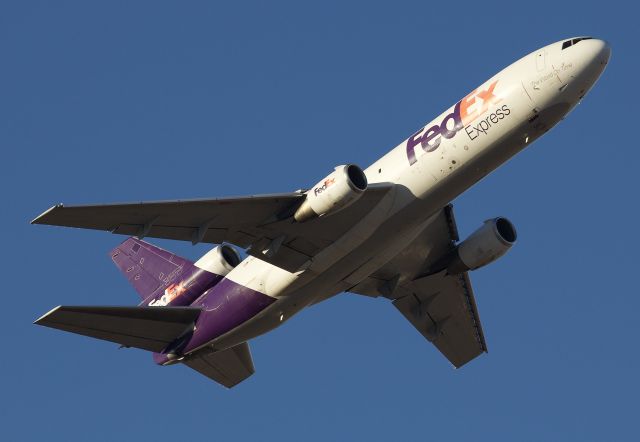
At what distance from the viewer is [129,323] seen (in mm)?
46688

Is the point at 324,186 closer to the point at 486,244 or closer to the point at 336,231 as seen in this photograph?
the point at 336,231

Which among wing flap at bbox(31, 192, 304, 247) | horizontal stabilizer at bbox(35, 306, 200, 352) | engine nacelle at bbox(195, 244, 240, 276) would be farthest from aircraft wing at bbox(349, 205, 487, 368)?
wing flap at bbox(31, 192, 304, 247)

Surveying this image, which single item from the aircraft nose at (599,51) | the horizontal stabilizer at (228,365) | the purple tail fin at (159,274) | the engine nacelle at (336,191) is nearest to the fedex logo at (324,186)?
the engine nacelle at (336,191)

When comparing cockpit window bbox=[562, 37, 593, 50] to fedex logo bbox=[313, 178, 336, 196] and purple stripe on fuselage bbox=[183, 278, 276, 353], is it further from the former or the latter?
purple stripe on fuselage bbox=[183, 278, 276, 353]

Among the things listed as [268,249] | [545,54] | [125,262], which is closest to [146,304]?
[125,262]

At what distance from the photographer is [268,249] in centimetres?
4416

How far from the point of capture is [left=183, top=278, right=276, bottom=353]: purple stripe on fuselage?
151 ft

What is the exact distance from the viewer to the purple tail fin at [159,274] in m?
49.1

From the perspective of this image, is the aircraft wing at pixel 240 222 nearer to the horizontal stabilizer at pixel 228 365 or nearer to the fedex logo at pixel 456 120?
the fedex logo at pixel 456 120

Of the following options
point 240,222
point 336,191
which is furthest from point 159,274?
point 336,191

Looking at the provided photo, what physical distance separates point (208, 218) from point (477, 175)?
A: 939 cm

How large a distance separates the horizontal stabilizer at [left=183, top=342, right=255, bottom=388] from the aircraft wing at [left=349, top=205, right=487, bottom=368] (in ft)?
17.3

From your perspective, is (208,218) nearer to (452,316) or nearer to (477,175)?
(477,175)

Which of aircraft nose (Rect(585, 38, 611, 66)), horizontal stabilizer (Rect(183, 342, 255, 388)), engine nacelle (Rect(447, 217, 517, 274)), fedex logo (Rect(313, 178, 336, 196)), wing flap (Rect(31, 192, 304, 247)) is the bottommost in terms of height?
engine nacelle (Rect(447, 217, 517, 274))
